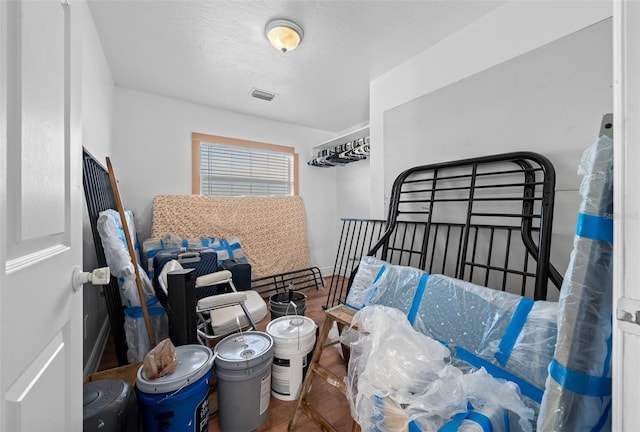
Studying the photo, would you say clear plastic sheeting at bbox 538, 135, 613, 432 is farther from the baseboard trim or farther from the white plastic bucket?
the baseboard trim

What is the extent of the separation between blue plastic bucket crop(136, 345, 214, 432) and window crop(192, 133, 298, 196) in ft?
8.58

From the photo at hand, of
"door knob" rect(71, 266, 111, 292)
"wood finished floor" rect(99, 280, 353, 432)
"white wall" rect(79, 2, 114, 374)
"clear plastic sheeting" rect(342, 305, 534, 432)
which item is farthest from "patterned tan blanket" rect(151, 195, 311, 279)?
"clear plastic sheeting" rect(342, 305, 534, 432)

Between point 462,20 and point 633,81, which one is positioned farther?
point 462,20

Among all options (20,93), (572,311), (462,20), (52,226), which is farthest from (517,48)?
(52,226)

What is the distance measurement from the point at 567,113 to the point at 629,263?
1474 millimetres

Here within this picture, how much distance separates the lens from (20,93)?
47cm

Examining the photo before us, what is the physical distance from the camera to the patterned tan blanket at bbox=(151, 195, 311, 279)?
3041 millimetres

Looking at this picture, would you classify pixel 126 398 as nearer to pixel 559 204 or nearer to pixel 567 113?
pixel 559 204

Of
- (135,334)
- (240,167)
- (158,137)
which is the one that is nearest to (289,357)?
(135,334)

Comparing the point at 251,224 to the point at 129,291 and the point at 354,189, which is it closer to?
the point at 354,189

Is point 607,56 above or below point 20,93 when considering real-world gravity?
above

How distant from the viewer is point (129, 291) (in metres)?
1.72

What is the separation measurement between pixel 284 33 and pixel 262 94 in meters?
1.18

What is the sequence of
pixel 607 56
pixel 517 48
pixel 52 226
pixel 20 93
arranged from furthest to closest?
pixel 517 48, pixel 607 56, pixel 52 226, pixel 20 93
